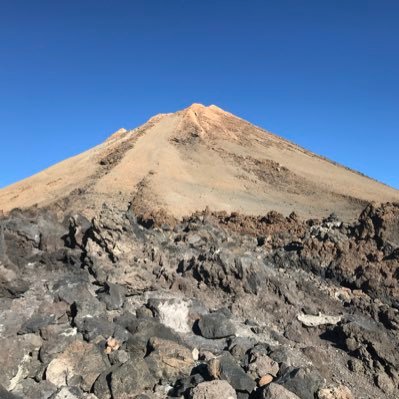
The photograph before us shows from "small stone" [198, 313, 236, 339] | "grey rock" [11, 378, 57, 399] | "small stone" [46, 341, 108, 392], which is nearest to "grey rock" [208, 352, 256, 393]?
"small stone" [198, 313, 236, 339]

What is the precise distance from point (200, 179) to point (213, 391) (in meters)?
25.4

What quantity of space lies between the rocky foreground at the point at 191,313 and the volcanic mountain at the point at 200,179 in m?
11.4

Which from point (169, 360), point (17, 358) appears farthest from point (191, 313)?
point (17, 358)

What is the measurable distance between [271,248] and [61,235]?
197 inches

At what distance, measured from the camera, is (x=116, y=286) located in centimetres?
835

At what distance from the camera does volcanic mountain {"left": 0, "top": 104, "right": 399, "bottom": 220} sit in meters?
25.7

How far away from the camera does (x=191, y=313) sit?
8023 millimetres

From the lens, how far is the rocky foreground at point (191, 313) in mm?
6223

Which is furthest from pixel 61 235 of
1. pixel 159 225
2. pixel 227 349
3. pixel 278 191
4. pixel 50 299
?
pixel 278 191

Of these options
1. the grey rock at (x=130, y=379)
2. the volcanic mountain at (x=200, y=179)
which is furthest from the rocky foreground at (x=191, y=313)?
the volcanic mountain at (x=200, y=179)

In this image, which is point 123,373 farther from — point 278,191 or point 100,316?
point 278,191

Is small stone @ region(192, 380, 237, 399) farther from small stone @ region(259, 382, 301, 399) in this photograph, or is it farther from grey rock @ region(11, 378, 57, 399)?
grey rock @ region(11, 378, 57, 399)

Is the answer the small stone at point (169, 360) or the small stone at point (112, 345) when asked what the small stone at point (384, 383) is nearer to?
the small stone at point (169, 360)

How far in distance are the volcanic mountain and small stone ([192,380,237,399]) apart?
1545cm
